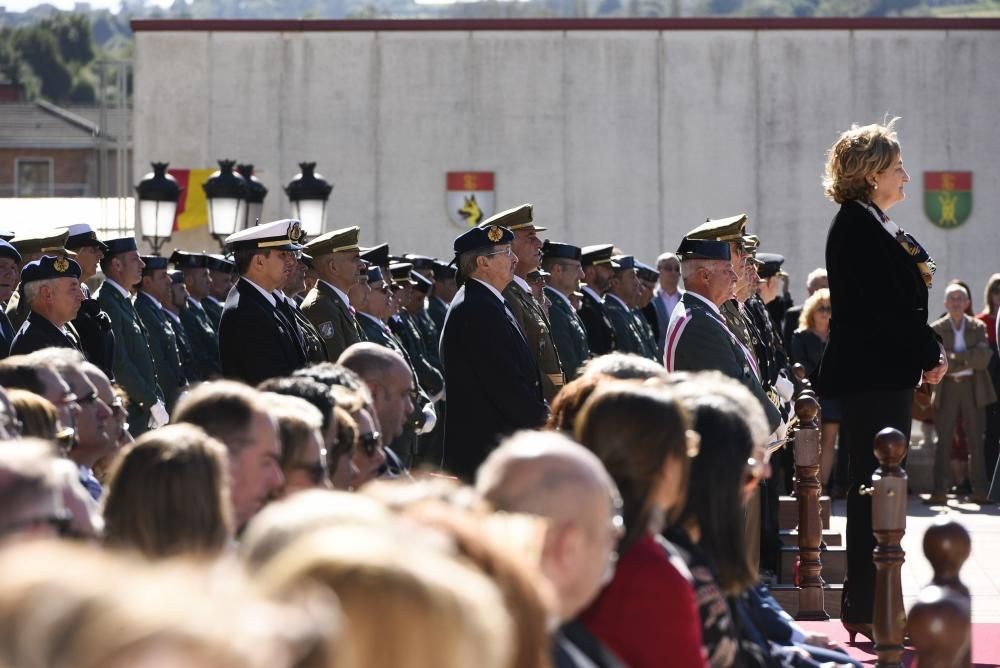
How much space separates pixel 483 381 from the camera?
26.6 feet

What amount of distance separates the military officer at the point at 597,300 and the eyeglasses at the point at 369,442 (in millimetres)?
7636

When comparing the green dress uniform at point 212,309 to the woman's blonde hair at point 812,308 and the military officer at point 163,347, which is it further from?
the woman's blonde hair at point 812,308

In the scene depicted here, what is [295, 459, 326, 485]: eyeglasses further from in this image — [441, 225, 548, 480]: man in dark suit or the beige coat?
the beige coat

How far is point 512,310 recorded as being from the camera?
30.3ft

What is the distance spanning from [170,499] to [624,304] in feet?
36.4

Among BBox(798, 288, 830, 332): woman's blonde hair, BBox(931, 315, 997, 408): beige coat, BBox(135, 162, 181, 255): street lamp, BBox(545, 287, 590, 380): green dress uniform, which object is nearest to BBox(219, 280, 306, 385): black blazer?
BBox(545, 287, 590, 380): green dress uniform

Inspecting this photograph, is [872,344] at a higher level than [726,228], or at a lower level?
lower

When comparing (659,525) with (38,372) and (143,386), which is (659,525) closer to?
(38,372)

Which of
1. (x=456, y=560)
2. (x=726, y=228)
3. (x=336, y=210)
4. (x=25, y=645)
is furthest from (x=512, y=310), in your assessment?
(x=336, y=210)

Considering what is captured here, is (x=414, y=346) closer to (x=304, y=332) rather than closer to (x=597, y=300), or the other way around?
(x=597, y=300)

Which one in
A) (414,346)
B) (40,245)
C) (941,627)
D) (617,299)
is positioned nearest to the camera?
(941,627)

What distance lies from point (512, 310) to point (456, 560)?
720cm

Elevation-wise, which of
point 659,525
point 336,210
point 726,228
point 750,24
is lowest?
point 659,525

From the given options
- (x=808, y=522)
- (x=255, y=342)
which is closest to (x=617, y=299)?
(x=808, y=522)
